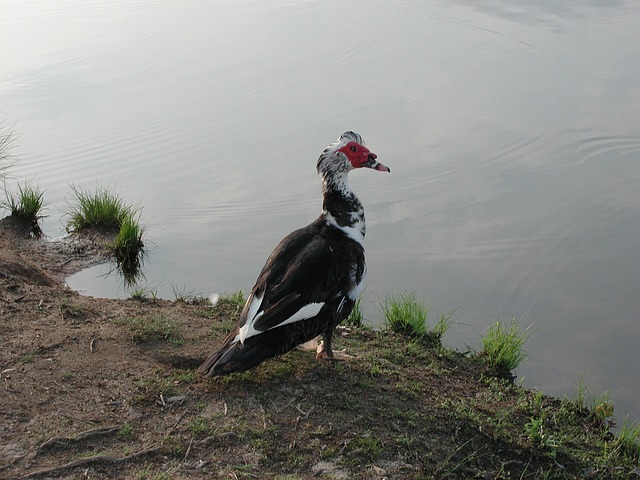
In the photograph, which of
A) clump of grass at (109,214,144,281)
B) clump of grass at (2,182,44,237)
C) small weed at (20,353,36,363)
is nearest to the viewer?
small weed at (20,353,36,363)

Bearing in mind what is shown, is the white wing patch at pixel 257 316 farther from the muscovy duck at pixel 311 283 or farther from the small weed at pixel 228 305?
the small weed at pixel 228 305

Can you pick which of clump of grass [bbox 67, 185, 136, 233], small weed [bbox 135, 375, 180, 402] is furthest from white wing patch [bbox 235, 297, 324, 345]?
clump of grass [bbox 67, 185, 136, 233]

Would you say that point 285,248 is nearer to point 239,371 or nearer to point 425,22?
point 239,371

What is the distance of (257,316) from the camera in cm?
422

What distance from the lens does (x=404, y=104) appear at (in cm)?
932

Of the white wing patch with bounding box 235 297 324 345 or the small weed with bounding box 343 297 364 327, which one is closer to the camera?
the white wing patch with bounding box 235 297 324 345

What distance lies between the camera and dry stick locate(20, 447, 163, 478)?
3.45m

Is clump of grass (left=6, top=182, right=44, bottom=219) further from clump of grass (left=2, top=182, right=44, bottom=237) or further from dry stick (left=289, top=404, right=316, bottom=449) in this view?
dry stick (left=289, top=404, right=316, bottom=449)

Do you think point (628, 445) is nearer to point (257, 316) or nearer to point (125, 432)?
point (257, 316)

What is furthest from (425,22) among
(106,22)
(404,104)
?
(106,22)

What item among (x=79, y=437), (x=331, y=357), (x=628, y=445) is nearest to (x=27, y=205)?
(x=331, y=357)

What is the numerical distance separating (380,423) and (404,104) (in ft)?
19.2

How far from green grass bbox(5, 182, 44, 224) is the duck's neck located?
4.08 metres

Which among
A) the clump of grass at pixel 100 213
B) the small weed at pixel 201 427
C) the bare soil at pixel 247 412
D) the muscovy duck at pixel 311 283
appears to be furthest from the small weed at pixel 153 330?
the clump of grass at pixel 100 213
